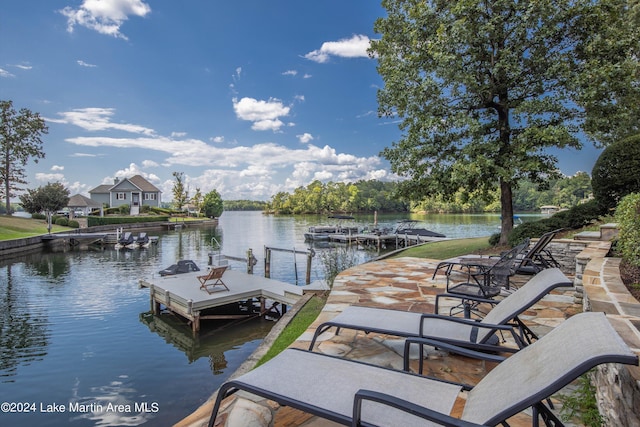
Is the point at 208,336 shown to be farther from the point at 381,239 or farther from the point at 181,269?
the point at 381,239

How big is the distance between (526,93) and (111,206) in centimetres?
5870

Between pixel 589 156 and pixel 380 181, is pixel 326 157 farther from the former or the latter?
pixel 380 181

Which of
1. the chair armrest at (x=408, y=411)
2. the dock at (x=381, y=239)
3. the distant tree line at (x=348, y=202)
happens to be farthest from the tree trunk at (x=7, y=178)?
the distant tree line at (x=348, y=202)

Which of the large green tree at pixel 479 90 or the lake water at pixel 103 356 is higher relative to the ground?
the large green tree at pixel 479 90

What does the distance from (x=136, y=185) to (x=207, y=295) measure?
53.1 meters

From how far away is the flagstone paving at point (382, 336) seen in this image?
2.05m

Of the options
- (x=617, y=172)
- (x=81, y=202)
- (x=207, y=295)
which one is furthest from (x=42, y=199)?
(x=617, y=172)

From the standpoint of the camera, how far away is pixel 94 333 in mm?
8156

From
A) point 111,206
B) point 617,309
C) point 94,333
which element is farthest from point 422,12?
point 111,206

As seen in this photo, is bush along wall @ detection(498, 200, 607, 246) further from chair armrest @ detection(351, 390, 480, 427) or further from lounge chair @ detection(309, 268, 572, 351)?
chair armrest @ detection(351, 390, 480, 427)

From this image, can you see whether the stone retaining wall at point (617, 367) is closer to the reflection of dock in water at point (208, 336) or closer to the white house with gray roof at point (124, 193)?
the reflection of dock in water at point (208, 336)

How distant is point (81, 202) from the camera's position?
49.5 meters

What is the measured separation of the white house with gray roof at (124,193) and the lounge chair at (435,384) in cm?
5906

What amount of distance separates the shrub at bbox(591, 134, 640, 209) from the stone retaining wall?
654 centimetres
